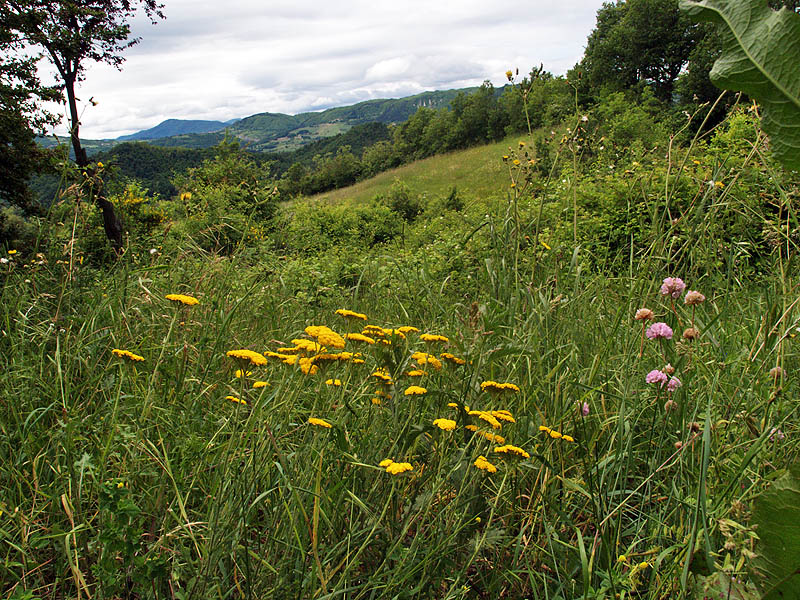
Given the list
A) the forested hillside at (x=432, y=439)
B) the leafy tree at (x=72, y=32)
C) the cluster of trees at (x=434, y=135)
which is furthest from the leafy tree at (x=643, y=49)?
the forested hillside at (x=432, y=439)

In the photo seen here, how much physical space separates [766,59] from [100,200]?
15.9ft

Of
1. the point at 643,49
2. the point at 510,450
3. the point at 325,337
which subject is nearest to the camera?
the point at 510,450

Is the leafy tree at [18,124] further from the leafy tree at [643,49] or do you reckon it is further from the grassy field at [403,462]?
the leafy tree at [643,49]

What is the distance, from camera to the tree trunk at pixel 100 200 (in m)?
2.45

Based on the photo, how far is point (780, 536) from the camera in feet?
1.77

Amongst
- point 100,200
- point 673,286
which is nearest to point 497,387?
point 673,286

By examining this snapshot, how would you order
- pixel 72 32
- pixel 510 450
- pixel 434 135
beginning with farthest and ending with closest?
pixel 434 135, pixel 72 32, pixel 510 450

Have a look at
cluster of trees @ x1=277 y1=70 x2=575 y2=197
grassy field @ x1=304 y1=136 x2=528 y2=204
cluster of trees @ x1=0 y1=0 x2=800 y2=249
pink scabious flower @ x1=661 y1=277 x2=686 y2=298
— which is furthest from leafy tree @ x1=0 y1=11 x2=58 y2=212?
cluster of trees @ x1=277 y1=70 x2=575 y2=197

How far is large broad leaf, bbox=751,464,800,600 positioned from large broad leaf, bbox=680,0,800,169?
325 millimetres

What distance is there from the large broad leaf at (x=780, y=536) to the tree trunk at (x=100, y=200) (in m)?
2.40

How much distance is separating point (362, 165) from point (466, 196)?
1421 inches

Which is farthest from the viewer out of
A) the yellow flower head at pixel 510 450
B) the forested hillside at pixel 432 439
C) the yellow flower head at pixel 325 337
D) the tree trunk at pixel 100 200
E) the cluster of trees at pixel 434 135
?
the cluster of trees at pixel 434 135

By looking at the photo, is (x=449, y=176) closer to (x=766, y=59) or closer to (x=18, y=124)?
(x=18, y=124)

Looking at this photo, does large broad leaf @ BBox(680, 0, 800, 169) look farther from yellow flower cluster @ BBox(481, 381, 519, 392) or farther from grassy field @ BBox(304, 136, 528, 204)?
grassy field @ BBox(304, 136, 528, 204)
